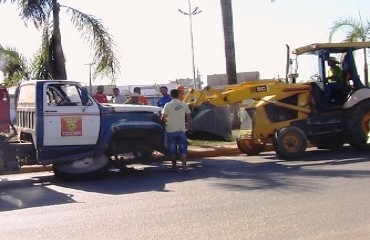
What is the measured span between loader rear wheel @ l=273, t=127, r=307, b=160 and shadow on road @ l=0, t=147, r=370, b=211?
0.22 metres

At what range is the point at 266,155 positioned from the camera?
14.8 m

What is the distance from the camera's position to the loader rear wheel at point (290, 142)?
13359 millimetres

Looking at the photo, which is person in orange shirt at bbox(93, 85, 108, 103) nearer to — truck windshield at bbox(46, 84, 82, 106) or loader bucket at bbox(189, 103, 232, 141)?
loader bucket at bbox(189, 103, 232, 141)

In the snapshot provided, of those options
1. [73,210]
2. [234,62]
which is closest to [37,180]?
[73,210]

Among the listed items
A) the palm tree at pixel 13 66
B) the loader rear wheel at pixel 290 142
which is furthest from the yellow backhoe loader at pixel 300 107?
the palm tree at pixel 13 66

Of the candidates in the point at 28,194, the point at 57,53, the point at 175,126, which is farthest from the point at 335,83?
the point at 57,53

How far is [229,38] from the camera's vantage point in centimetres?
2003

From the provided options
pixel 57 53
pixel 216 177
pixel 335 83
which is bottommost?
pixel 216 177

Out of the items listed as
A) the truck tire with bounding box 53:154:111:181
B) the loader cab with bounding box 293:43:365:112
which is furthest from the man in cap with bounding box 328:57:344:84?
the truck tire with bounding box 53:154:111:181

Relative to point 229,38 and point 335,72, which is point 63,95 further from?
point 229,38

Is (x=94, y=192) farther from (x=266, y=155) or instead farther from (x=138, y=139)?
(x=266, y=155)

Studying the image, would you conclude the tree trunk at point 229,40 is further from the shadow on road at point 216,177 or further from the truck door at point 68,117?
the truck door at point 68,117

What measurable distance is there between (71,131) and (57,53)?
7805 millimetres

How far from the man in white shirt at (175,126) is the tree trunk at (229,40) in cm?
800
